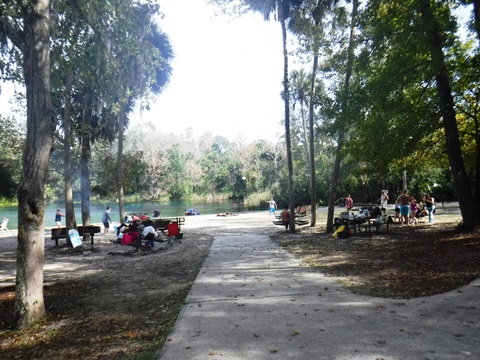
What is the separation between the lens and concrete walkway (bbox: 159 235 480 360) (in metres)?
3.37

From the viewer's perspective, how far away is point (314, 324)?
13.5 ft

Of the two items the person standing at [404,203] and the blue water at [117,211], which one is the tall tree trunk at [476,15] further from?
the blue water at [117,211]

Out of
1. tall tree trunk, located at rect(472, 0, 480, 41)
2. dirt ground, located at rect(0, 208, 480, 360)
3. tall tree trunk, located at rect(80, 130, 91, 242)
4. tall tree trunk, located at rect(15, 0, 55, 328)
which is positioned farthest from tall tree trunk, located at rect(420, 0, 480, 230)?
tall tree trunk, located at rect(80, 130, 91, 242)

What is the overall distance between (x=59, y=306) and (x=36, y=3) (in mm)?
4740

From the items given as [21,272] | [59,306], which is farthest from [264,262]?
[21,272]

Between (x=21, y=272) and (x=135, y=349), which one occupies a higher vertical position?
(x=21, y=272)

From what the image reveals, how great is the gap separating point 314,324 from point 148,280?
4.28 meters

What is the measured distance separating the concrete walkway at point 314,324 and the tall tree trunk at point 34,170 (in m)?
2.22

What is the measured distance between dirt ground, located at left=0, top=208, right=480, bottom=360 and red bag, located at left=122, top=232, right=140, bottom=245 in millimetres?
386

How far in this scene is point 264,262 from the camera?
834 centimetres

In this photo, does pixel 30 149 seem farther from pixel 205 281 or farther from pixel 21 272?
pixel 205 281

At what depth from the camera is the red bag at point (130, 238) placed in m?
11.1

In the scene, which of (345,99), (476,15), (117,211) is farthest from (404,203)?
(117,211)

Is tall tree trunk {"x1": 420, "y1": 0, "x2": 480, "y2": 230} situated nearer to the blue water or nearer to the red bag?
the red bag
